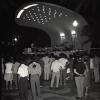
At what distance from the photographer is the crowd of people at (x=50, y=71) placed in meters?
4.35

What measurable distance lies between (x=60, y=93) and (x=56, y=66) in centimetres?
51

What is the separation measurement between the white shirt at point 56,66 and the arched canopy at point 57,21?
368mm

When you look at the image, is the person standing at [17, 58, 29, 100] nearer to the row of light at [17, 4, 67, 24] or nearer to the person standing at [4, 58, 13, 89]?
the person standing at [4, 58, 13, 89]

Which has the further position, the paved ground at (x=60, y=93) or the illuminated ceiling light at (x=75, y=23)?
the illuminated ceiling light at (x=75, y=23)

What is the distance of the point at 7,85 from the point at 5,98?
0.23 m

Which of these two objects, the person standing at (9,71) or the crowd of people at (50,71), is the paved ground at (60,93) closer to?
the crowd of people at (50,71)

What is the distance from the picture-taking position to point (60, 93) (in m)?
4.41

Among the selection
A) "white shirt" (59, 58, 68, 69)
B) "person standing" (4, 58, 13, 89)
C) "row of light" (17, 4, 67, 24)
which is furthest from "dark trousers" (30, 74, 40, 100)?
"row of light" (17, 4, 67, 24)

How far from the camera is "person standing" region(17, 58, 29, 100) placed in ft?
14.2

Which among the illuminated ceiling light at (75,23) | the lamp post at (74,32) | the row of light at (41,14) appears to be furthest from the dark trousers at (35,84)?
the illuminated ceiling light at (75,23)

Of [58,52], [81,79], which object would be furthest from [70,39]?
[81,79]

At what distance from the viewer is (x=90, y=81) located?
4.47 meters

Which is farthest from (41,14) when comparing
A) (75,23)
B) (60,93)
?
(60,93)

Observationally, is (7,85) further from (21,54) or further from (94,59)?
(94,59)
